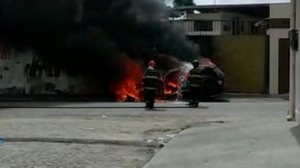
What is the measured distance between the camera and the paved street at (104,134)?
9.98m

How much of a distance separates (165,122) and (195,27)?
2652 centimetres

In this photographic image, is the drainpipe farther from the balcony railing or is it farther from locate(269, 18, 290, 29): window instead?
the balcony railing

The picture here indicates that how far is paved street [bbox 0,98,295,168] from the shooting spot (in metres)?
9.98

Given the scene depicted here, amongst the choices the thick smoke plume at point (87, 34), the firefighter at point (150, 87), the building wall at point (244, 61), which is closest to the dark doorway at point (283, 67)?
the building wall at point (244, 61)

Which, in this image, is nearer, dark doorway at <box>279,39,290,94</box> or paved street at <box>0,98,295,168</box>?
paved street at <box>0,98,295,168</box>

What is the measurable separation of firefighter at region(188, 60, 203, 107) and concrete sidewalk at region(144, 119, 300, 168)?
8660 millimetres

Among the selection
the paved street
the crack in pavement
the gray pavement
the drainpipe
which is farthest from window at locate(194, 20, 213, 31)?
the crack in pavement

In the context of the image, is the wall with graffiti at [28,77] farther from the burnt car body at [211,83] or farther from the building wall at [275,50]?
the building wall at [275,50]

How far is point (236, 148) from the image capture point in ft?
31.8

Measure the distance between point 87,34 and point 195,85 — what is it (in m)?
8.89

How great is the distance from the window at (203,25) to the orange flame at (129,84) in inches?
519

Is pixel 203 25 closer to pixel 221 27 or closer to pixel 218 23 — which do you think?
pixel 218 23

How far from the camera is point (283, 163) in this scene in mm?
8312

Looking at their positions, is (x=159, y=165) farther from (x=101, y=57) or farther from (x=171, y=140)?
(x=101, y=57)
